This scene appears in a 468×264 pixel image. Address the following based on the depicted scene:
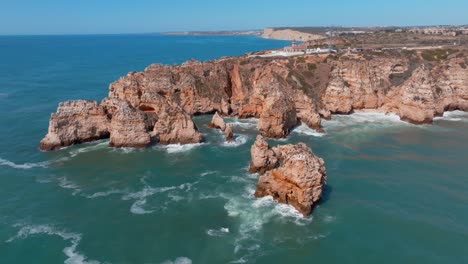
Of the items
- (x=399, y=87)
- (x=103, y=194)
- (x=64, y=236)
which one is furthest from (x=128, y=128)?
(x=399, y=87)

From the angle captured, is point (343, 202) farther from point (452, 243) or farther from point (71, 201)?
point (71, 201)

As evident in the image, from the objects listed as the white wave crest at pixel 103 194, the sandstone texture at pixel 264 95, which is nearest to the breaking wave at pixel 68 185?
the white wave crest at pixel 103 194

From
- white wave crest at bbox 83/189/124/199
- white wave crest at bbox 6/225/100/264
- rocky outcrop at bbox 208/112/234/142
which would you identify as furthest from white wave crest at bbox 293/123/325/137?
white wave crest at bbox 6/225/100/264

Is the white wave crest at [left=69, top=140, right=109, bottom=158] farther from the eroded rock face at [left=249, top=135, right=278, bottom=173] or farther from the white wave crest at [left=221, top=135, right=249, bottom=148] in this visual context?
the eroded rock face at [left=249, top=135, right=278, bottom=173]

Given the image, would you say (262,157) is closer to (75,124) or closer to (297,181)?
(297,181)

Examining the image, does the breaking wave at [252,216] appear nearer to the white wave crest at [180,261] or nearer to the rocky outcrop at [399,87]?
the white wave crest at [180,261]
